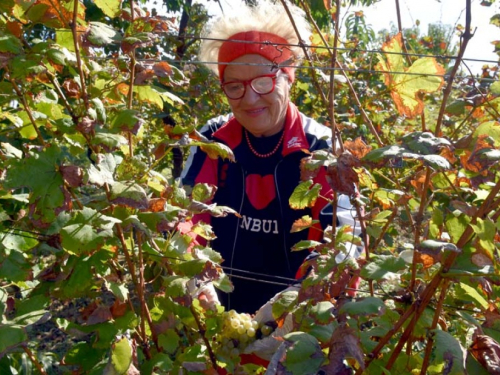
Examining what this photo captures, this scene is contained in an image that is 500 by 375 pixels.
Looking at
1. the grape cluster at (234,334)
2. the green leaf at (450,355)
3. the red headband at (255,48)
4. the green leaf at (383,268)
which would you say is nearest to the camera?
the green leaf at (450,355)

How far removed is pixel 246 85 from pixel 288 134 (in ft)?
0.78

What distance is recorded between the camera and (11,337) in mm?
1062

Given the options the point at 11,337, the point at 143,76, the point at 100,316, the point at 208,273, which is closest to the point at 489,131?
the point at 208,273

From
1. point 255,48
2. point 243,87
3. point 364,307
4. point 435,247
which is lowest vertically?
point 364,307

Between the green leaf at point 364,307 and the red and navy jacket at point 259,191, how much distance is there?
976mm

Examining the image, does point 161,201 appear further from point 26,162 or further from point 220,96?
point 220,96

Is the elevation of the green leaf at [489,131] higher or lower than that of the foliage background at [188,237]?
higher

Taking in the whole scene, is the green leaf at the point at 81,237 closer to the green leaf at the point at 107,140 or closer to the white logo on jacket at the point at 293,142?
the green leaf at the point at 107,140

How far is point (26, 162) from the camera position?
1104 mm

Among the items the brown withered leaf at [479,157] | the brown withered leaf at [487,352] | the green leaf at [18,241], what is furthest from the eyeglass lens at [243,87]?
the brown withered leaf at [487,352]

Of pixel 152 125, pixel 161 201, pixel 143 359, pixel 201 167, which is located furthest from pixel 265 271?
pixel 152 125

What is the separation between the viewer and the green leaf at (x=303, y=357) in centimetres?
94

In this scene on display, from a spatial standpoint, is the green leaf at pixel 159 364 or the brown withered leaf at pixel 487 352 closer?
the brown withered leaf at pixel 487 352

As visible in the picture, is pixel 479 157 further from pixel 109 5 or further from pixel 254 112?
pixel 254 112
